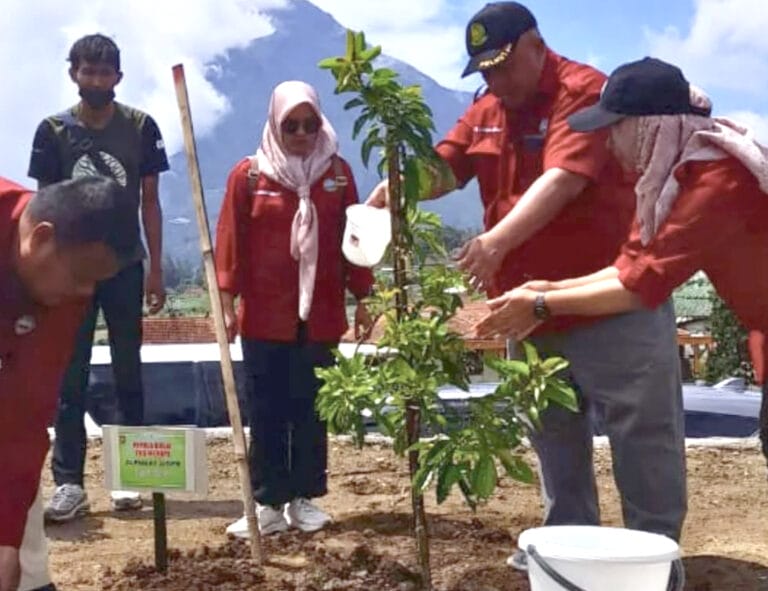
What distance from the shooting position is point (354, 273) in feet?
16.5

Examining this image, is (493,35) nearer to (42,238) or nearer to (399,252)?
(399,252)

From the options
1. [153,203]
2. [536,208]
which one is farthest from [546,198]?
[153,203]

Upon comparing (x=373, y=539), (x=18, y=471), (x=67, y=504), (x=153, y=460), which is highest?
(x=18, y=471)

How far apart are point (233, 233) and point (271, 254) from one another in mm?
160

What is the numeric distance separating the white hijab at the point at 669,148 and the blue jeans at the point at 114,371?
241cm

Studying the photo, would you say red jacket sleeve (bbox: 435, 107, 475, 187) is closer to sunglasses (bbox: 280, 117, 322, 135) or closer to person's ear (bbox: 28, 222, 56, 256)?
sunglasses (bbox: 280, 117, 322, 135)

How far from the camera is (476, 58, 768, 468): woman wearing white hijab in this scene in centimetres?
324

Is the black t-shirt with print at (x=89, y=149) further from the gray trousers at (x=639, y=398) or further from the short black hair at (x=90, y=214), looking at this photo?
the short black hair at (x=90, y=214)

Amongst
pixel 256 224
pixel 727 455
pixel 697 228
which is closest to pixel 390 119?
pixel 697 228

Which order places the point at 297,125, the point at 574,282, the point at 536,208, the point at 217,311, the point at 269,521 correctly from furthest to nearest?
the point at 269,521 → the point at 297,125 → the point at 217,311 → the point at 536,208 → the point at 574,282

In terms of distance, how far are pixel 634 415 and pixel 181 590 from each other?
153cm

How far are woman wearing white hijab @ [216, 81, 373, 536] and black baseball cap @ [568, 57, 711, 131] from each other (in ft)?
5.10

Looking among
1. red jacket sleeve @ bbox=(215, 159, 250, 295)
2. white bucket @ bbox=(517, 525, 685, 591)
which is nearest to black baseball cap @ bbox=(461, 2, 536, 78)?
red jacket sleeve @ bbox=(215, 159, 250, 295)

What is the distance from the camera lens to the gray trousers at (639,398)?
3.88 meters
